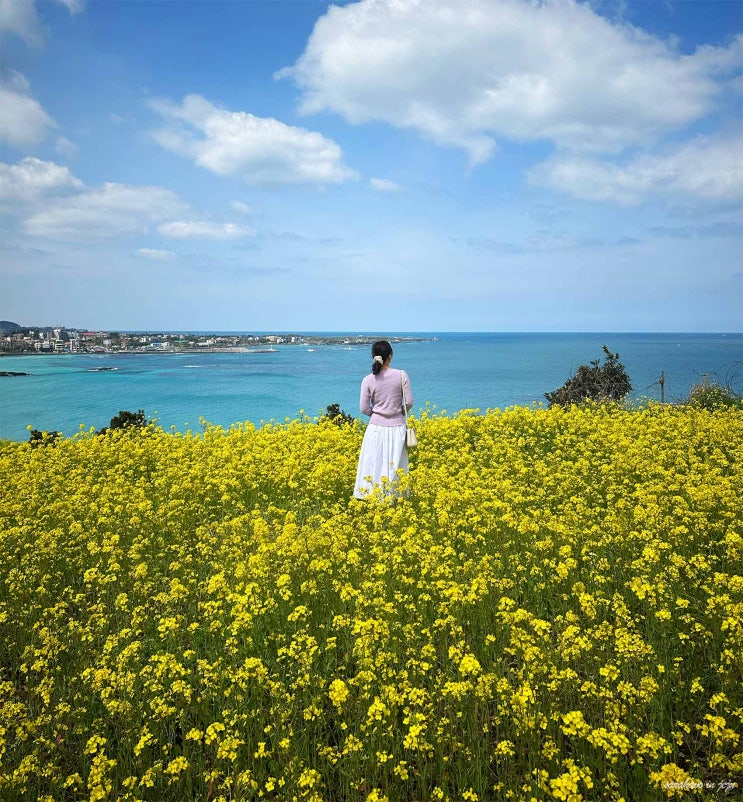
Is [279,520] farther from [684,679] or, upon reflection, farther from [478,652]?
[684,679]

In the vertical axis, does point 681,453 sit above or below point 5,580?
above

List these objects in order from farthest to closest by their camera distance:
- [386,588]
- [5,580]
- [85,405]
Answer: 1. [85,405]
2. [5,580]
3. [386,588]

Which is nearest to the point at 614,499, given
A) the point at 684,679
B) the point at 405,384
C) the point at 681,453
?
the point at 681,453

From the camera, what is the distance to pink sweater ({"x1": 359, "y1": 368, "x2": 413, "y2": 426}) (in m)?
8.74

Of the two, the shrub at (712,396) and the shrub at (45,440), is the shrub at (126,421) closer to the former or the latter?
the shrub at (45,440)

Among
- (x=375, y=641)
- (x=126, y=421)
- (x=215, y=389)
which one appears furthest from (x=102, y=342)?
(x=375, y=641)

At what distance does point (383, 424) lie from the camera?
29.4 feet

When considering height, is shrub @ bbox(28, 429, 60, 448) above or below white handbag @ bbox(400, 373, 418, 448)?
below

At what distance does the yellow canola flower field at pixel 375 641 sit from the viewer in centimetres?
354

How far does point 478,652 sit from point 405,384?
4.75m

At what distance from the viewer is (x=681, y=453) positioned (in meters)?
9.79

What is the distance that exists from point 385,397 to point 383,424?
451mm

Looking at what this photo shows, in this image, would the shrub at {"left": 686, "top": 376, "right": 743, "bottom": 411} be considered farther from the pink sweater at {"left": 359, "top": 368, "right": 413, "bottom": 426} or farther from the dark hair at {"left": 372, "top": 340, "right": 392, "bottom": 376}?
the dark hair at {"left": 372, "top": 340, "right": 392, "bottom": 376}

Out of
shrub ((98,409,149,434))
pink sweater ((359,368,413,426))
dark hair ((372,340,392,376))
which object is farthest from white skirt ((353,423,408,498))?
shrub ((98,409,149,434))
